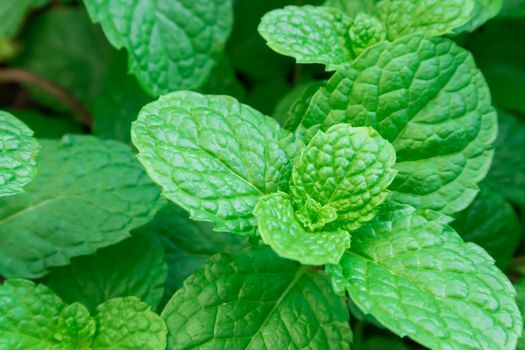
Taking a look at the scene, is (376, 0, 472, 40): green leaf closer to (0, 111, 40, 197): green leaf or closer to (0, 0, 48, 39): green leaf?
(0, 111, 40, 197): green leaf

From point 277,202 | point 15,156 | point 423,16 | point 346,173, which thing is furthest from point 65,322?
point 423,16

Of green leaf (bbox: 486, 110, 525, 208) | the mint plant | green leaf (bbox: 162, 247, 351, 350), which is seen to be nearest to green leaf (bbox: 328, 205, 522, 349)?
the mint plant

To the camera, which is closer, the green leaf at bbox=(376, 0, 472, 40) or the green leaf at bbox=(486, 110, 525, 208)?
the green leaf at bbox=(376, 0, 472, 40)

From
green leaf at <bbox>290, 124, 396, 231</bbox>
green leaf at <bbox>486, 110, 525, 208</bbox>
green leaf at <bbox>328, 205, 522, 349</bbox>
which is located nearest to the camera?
green leaf at <bbox>328, 205, 522, 349</bbox>

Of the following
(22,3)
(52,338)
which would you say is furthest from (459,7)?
(22,3)

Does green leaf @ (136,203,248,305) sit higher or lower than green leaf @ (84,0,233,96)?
Result: lower

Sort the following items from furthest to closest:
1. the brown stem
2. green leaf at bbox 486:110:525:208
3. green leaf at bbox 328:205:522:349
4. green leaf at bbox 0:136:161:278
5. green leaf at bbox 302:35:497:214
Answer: the brown stem, green leaf at bbox 486:110:525:208, green leaf at bbox 0:136:161:278, green leaf at bbox 302:35:497:214, green leaf at bbox 328:205:522:349

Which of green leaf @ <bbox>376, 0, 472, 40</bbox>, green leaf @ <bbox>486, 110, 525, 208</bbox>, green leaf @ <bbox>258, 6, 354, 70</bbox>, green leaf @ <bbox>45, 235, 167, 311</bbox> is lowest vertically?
green leaf @ <bbox>45, 235, 167, 311</bbox>
